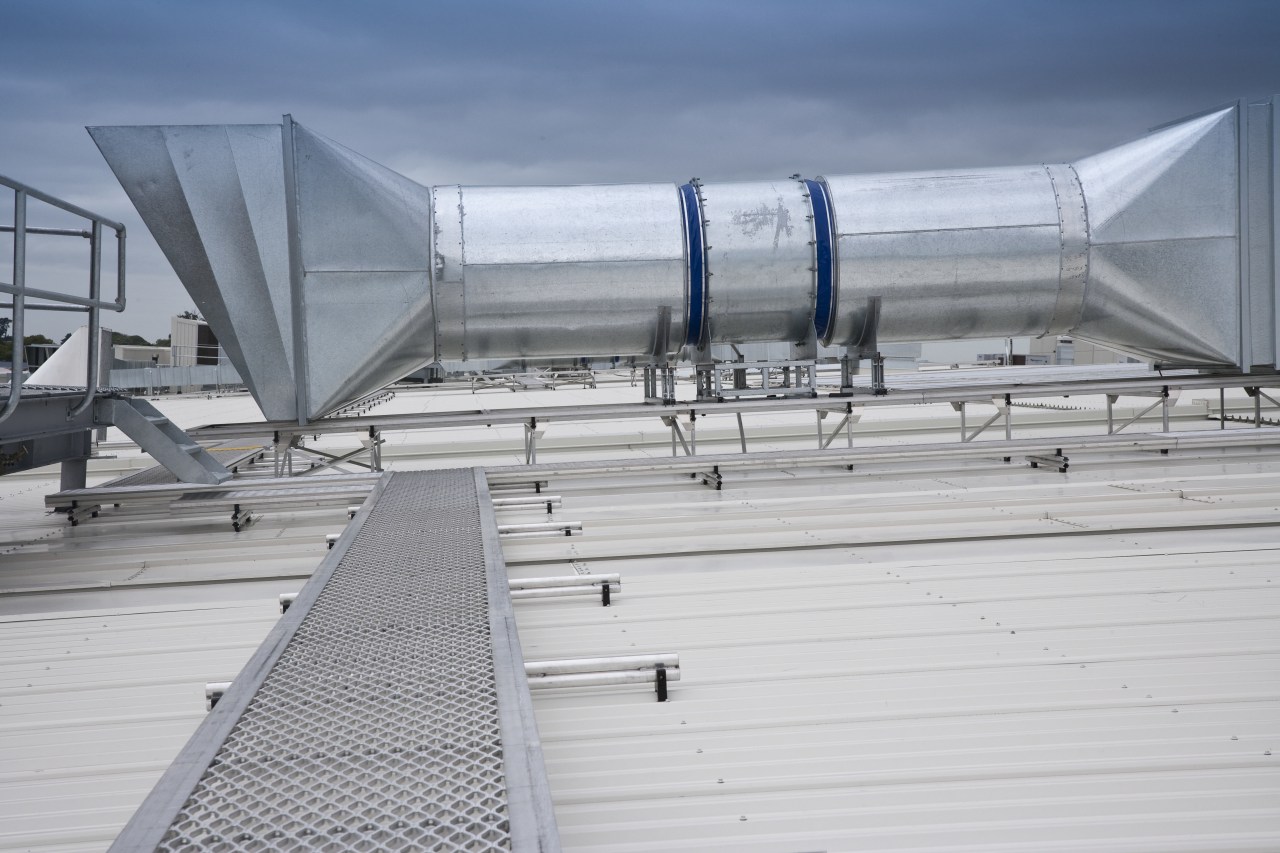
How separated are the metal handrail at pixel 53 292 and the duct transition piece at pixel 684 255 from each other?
2.16ft

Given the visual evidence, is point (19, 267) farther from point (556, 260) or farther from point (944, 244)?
point (944, 244)

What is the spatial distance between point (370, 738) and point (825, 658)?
5.11 feet

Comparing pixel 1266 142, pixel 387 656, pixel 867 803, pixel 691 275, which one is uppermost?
pixel 1266 142

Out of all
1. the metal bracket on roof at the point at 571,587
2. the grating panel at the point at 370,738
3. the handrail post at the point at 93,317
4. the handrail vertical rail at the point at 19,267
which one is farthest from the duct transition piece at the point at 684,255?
the grating panel at the point at 370,738

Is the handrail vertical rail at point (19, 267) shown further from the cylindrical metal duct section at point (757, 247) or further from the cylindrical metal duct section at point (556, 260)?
the cylindrical metal duct section at point (757, 247)

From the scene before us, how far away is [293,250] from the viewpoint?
19.4 feet

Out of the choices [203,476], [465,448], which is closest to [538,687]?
[203,476]

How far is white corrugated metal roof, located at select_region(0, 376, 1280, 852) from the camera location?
2.18m

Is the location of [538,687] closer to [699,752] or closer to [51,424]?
[699,752]

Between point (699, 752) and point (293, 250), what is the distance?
4.49 meters

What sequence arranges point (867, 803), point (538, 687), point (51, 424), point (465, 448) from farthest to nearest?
point (465, 448)
point (51, 424)
point (538, 687)
point (867, 803)

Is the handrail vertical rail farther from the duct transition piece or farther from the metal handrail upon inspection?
the duct transition piece

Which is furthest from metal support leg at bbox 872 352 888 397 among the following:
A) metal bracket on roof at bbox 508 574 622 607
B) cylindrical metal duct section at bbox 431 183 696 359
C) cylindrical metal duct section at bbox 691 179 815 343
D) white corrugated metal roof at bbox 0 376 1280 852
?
metal bracket on roof at bbox 508 574 622 607

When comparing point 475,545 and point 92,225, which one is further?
point 92,225
